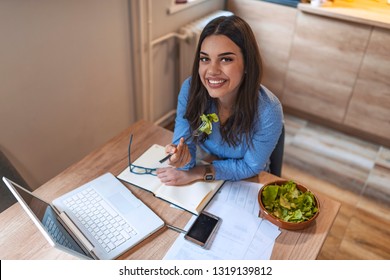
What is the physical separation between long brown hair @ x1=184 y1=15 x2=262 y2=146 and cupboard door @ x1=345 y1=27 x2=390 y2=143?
1574 mm

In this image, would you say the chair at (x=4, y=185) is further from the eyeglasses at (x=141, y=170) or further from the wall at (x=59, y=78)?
the eyeglasses at (x=141, y=170)

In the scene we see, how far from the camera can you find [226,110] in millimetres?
1397

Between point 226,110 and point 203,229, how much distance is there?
0.47 m

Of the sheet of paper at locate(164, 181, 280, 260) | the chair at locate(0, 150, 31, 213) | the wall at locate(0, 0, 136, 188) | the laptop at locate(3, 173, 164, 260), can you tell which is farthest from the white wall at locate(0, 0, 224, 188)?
the sheet of paper at locate(164, 181, 280, 260)

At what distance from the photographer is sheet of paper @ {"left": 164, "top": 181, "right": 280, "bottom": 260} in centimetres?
109

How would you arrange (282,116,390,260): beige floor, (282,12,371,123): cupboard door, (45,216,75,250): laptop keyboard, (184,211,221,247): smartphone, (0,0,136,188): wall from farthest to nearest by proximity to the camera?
(282,12,371,123): cupboard door → (282,116,390,260): beige floor → (0,0,136,188): wall → (184,211,221,247): smartphone → (45,216,75,250): laptop keyboard

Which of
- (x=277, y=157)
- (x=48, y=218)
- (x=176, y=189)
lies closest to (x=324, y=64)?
(x=277, y=157)

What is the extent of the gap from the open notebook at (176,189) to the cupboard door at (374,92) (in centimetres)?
176

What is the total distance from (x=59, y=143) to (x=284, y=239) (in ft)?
4.57

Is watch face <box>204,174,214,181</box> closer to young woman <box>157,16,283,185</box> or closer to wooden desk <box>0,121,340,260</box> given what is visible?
young woman <box>157,16,283,185</box>

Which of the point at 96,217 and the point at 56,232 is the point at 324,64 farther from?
the point at 56,232

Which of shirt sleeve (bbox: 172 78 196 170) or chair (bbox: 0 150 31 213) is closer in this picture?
shirt sleeve (bbox: 172 78 196 170)

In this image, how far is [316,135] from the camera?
2943 mm
